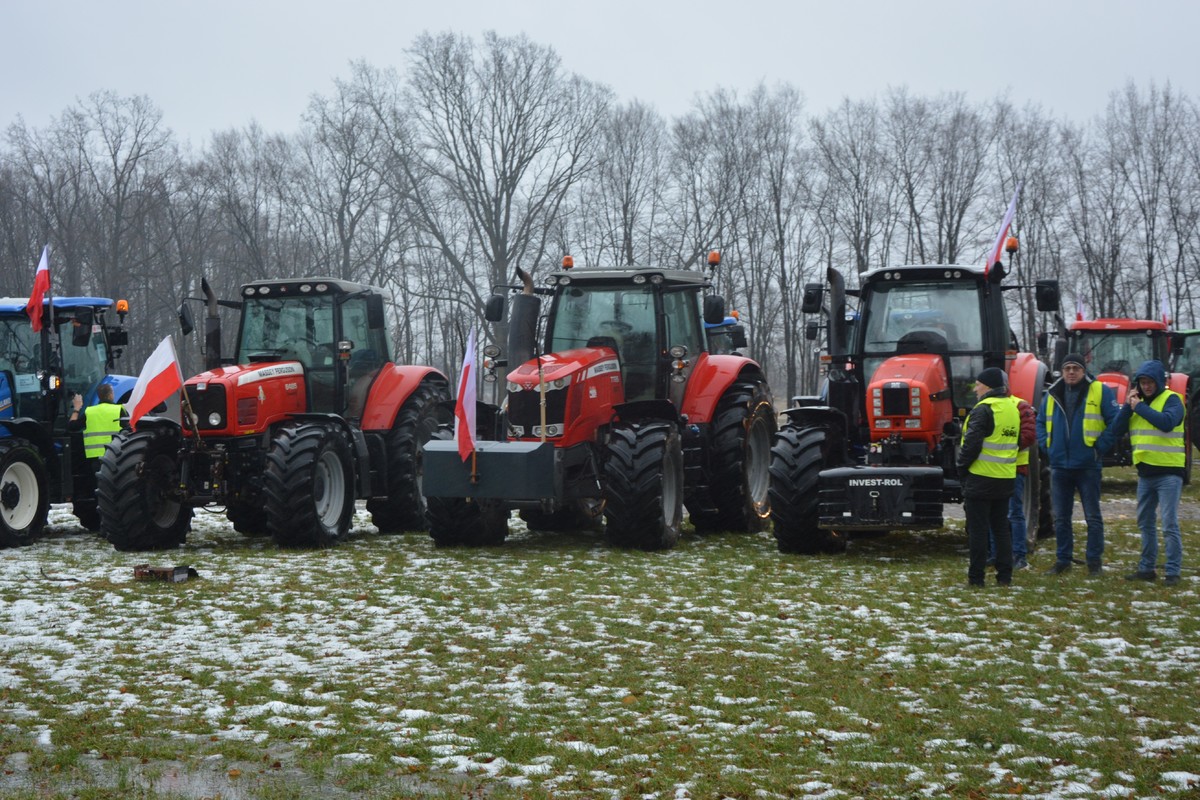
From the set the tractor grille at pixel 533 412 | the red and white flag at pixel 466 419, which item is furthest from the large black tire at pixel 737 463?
the red and white flag at pixel 466 419

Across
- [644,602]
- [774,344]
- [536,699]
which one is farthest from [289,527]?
[774,344]

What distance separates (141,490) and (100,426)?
258 centimetres

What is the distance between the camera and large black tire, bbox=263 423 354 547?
12422mm

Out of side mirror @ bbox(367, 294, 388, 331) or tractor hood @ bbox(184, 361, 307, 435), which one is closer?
tractor hood @ bbox(184, 361, 307, 435)

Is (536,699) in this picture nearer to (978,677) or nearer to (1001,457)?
(978,677)

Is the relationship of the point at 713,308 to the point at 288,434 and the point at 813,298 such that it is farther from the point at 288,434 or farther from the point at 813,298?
the point at 288,434

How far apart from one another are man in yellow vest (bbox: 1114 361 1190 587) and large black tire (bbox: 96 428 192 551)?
857cm

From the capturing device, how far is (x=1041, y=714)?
6.46 metres

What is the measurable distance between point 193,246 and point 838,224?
79.3 feet

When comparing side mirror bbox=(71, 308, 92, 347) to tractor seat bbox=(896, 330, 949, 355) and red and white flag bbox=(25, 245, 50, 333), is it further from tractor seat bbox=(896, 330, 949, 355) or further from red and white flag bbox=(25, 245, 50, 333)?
tractor seat bbox=(896, 330, 949, 355)

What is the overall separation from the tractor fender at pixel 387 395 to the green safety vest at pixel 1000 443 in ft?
21.4

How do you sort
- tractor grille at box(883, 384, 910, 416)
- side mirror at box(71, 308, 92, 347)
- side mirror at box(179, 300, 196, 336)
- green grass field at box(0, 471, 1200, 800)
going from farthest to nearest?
side mirror at box(71, 308, 92, 347), side mirror at box(179, 300, 196, 336), tractor grille at box(883, 384, 910, 416), green grass field at box(0, 471, 1200, 800)

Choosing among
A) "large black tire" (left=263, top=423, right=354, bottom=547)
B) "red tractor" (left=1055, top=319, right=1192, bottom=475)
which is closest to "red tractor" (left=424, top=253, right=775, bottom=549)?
"large black tire" (left=263, top=423, right=354, bottom=547)

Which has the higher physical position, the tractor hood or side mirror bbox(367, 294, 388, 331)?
side mirror bbox(367, 294, 388, 331)
